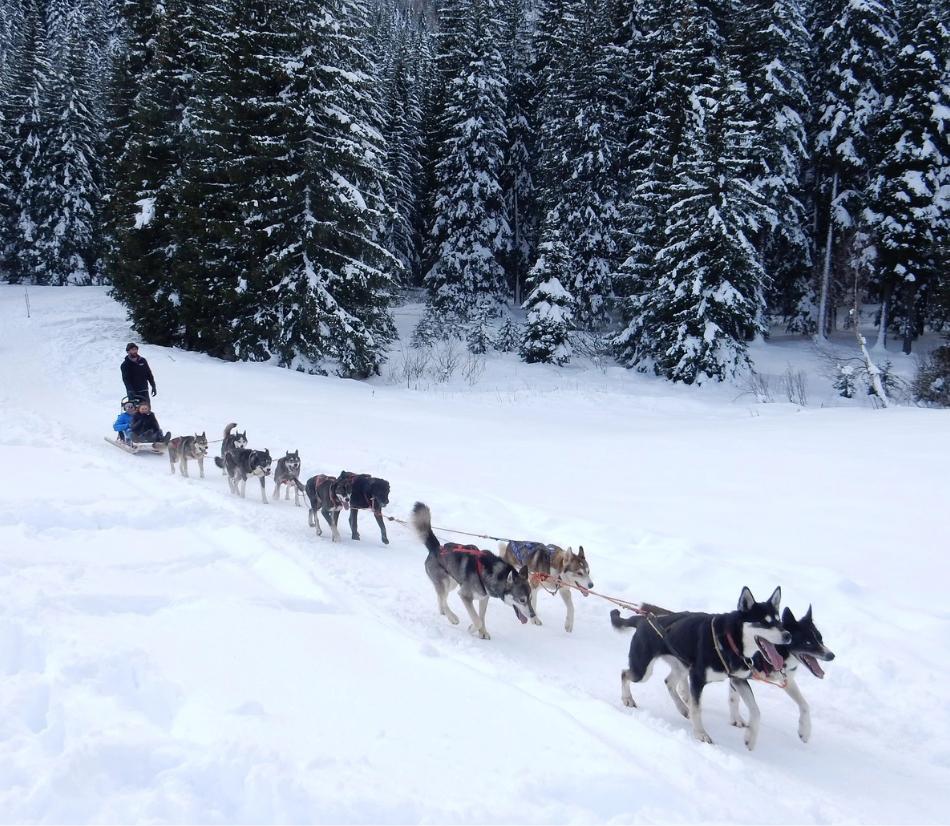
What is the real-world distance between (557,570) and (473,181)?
1197 inches

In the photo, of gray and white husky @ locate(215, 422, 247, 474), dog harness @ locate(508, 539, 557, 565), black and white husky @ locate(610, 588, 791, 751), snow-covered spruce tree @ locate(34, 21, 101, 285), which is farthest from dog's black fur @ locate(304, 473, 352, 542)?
snow-covered spruce tree @ locate(34, 21, 101, 285)

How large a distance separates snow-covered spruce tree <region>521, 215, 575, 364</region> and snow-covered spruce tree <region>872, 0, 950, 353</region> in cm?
1251

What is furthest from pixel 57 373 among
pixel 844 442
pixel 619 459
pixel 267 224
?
pixel 844 442

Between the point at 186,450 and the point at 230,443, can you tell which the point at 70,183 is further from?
the point at 230,443

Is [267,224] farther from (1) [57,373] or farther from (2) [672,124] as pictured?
(2) [672,124]

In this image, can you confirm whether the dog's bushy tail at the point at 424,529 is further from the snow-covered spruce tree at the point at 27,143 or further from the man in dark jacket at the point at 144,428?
the snow-covered spruce tree at the point at 27,143

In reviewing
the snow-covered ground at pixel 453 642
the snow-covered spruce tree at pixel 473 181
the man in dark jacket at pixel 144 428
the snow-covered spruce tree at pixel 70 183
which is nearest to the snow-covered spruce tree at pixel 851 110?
the snow-covered spruce tree at pixel 473 181

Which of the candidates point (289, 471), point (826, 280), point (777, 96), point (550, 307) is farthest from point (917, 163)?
point (289, 471)

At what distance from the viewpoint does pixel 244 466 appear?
991 cm

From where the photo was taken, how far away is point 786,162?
27188 mm

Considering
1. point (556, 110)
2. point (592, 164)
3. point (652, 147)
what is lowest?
point (592, 164)

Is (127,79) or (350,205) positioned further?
(127,79)

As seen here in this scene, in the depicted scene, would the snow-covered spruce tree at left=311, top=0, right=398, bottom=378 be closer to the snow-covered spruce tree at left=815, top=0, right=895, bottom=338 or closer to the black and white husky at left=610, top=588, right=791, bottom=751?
the black and white husky at left=610, top=588, right=791, bottom=751

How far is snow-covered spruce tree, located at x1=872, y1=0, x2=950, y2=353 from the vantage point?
25.2 m
